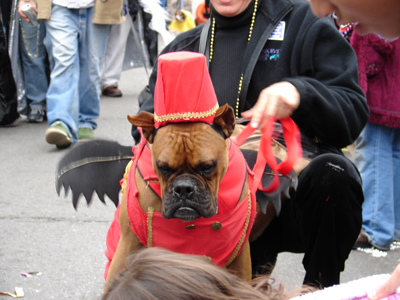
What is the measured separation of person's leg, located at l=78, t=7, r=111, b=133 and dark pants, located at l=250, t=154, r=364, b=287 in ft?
12.4

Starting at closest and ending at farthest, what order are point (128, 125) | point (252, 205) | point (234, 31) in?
1. point (252, 205)
2. point (234, 31)
3. point (128, 125)

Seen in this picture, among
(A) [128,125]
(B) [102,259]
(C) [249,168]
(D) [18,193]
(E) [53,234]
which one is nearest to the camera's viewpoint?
(C) [249,168]

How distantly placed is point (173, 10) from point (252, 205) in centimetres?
651

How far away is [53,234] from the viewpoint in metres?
3.62

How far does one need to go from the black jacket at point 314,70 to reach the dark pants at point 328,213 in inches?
6.8

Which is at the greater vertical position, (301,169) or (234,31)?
(234,31)

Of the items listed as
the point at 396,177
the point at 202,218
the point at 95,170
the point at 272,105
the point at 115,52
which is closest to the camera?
the point at 272,105

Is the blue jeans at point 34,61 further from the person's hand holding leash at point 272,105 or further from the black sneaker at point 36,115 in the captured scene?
the person's hand holding leash at point 272,105

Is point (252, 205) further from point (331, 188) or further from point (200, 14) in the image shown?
point (200, 14)

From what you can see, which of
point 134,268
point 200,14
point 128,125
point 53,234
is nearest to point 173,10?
point 200,14

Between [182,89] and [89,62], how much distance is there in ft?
13.0

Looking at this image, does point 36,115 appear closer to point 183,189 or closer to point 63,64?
point 63,64

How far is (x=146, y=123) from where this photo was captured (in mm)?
2072

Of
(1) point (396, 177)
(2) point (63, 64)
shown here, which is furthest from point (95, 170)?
(2) point (63, 64)
